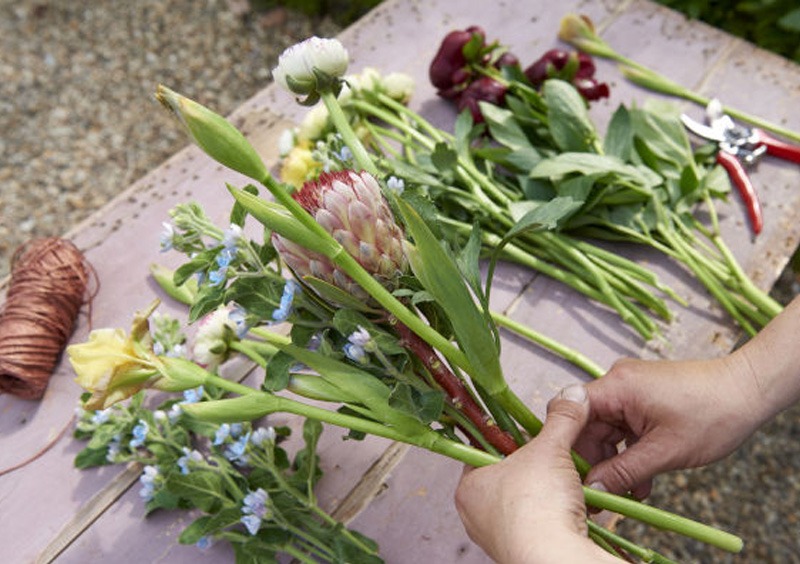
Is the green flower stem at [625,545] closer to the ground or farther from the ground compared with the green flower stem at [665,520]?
closer to the ground

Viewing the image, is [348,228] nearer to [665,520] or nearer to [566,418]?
[566,418]

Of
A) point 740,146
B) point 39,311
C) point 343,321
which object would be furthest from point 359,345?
point 740,146

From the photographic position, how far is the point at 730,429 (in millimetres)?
914

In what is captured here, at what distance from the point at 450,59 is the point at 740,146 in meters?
0.48

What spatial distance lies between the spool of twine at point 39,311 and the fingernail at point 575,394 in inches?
27.4

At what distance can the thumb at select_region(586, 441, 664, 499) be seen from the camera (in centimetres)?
91

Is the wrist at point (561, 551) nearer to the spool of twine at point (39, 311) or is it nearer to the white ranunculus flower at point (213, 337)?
the white ranunculus flower at point (213, 337)

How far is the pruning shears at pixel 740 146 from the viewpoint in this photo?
1315 millimetres

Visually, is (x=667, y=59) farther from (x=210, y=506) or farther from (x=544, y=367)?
(x=210, y=506)

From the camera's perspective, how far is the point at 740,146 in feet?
4.41

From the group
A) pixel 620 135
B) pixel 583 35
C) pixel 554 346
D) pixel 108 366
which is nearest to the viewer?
pixel 108 366

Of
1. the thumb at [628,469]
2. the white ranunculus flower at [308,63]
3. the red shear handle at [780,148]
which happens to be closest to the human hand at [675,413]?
the thumb at [628,469]

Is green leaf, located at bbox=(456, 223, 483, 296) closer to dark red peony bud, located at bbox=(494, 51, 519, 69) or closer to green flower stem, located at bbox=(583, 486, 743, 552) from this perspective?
green flower stem, located at bbox=(583, 486, 743, 552)

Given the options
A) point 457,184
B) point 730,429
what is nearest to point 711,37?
point 457,184
